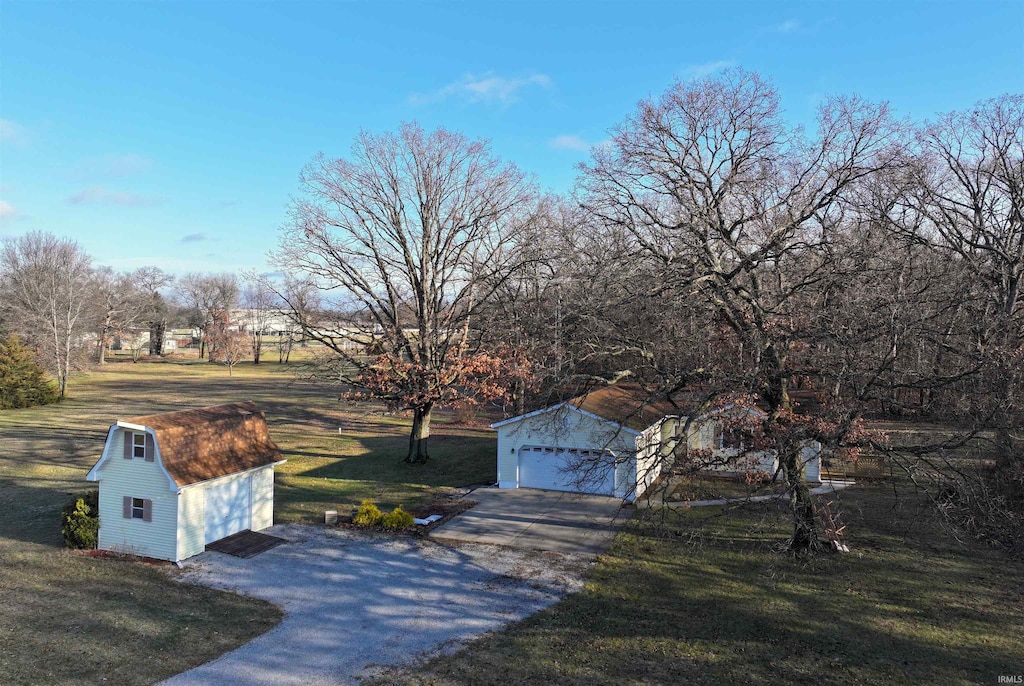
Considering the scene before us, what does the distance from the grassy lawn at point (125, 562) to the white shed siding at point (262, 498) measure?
1077 mm

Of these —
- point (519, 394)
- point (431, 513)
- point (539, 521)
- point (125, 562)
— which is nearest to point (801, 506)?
point (539, 521)

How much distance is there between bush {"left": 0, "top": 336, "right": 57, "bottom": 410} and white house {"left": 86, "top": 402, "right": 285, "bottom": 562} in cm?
3635

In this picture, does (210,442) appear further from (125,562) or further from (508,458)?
(508,458)

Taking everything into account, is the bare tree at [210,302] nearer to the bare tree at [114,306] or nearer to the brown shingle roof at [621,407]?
the bare tree at [114,306]

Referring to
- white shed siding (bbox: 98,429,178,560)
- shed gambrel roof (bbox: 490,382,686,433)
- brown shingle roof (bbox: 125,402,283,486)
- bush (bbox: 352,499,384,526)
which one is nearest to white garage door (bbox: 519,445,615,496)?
shed gambrel roof (bbox: 490,382,686,433)

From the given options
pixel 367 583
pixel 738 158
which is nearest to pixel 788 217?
pixel 738 158

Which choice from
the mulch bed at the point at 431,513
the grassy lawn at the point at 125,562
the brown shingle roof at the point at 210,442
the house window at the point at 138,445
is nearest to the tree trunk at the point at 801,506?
the mulch bed at the point at 431,513

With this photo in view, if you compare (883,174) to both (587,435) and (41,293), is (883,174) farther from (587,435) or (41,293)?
(41,293)

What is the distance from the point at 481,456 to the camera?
1152 inches

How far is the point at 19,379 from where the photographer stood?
143ft

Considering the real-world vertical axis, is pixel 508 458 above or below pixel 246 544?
above

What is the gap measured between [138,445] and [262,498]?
3840 mm

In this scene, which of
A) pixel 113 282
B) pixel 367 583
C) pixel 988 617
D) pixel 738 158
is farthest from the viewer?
pixel 113 282

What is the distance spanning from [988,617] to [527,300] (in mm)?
21883
